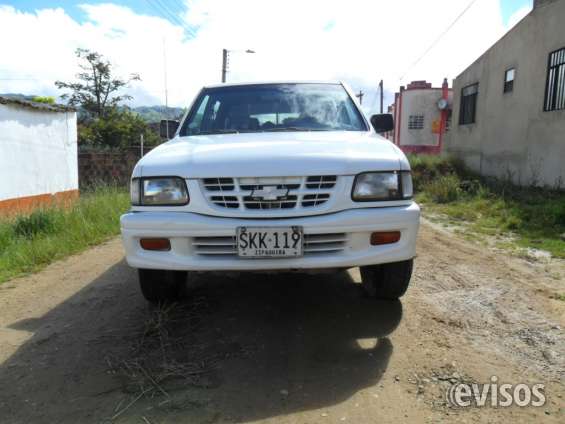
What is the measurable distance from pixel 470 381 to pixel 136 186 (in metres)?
2.15

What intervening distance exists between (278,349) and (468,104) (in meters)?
14.0

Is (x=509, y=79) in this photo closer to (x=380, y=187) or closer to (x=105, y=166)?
(x=380, y=187)

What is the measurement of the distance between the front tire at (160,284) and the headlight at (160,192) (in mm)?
567

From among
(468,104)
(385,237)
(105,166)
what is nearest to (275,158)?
(385,237)

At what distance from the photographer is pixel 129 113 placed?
2702cm

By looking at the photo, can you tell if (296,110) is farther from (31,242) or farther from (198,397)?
(31,242)

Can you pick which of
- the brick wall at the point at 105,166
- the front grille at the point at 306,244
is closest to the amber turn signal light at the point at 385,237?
the front grille at the point at 306,244

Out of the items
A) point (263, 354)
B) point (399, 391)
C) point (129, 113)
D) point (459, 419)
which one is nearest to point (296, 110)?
point (263, 354)

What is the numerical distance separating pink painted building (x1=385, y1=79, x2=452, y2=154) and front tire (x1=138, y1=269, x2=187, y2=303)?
2465 cm

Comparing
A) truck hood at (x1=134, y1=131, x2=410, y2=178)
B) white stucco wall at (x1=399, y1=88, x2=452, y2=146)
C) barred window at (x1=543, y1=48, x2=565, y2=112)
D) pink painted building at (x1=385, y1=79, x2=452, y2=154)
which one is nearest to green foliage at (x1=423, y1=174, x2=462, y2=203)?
barred window at (x1=543, y1=48, x2=565, y2=112)

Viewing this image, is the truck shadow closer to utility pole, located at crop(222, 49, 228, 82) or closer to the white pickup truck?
the white pickup truck

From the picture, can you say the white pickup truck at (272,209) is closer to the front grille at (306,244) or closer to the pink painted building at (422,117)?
the front grille at (306,244)

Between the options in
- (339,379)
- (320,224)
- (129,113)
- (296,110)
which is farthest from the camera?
(129,113)

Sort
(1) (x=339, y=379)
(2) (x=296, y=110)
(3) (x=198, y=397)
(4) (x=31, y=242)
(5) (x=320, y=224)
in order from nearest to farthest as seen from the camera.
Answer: (3) (x=198, y=397) < (1) (x=339, y=379) < (5) (x=320, y=224) < (2) (x=296, y=110) < (4) (x=31, y=242)
